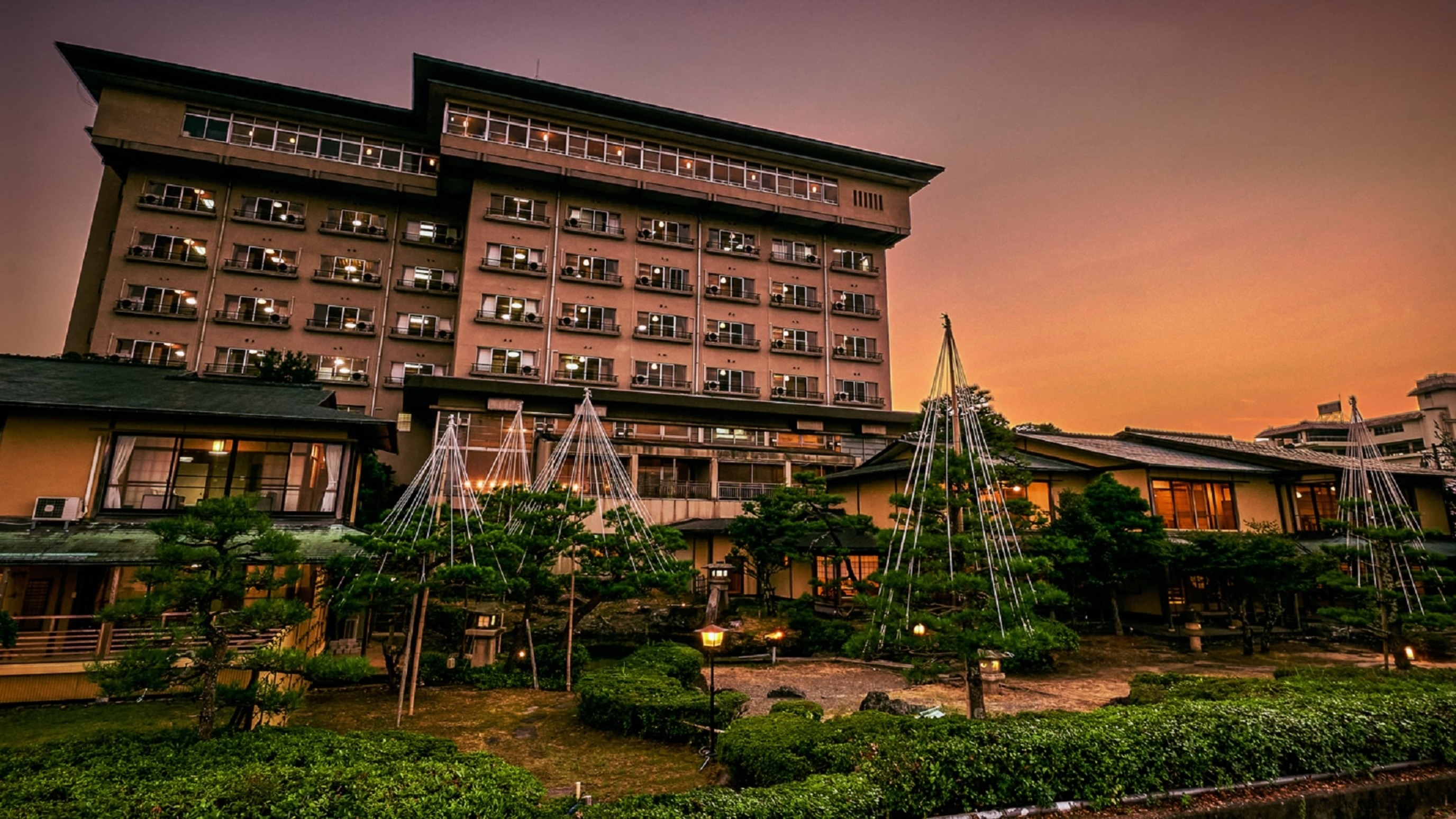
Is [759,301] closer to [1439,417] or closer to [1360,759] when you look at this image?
[1360,759]

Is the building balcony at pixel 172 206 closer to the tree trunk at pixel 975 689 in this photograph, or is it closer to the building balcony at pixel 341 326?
the building balcony at pixel 341 326

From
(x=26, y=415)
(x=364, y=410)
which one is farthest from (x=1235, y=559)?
(x=364, y=410)

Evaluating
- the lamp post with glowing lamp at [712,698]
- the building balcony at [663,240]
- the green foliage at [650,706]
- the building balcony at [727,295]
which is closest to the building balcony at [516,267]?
the building balcony at [663,240]

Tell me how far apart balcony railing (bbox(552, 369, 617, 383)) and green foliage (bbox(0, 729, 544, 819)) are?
1213 inches

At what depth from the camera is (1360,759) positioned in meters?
10.2

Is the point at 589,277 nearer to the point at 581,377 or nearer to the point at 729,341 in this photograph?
the point at 581,377

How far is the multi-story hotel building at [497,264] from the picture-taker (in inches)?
1427

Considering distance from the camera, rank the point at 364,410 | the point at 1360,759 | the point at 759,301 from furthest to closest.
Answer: the point at 759,301, the point at 364,410, the point at 1360,759

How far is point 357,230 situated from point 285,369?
37.5 ft

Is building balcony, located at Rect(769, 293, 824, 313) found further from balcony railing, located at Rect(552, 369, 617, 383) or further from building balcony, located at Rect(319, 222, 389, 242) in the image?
building balcony, located at Rect(319, 222, 389, 242)

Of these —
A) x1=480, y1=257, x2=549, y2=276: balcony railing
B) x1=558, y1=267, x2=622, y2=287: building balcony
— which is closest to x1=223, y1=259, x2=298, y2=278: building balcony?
x1=480, y1=257, x2=549, y2=276: balcony railing

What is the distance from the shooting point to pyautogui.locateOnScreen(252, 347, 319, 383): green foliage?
108 feet

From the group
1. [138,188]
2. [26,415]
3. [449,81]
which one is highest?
[449,81]

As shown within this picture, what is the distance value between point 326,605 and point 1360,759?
2548cm
